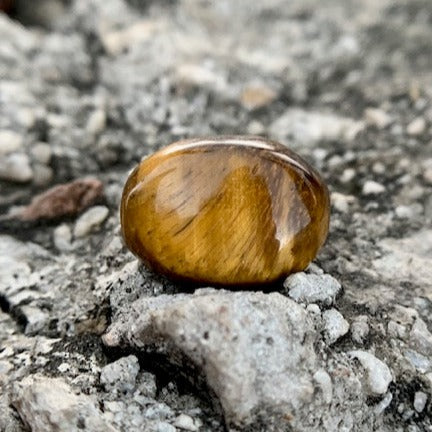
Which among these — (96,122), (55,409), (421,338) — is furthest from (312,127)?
(55,409)

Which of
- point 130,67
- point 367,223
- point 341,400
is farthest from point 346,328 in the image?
point 130,67

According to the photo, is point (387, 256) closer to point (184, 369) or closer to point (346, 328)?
point (346, 328)

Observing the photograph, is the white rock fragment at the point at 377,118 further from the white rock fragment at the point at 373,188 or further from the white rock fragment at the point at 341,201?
the white rock fragment at the point at 341,201

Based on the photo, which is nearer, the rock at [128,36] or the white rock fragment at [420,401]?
the white rock fragment at [420,401]

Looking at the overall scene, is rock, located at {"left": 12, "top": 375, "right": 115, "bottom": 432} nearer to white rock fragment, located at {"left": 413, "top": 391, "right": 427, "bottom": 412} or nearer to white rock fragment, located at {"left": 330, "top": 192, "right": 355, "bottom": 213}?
white rock fragment, located at {"left": 413, "top": 391, "right": 427, "bottom": 412}

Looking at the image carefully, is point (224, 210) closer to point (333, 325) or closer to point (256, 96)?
point (333, 325)

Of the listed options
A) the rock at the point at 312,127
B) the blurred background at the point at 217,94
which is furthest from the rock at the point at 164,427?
the rock at the point at 312,127

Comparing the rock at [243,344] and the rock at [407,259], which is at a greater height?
the rock at [243,344]
